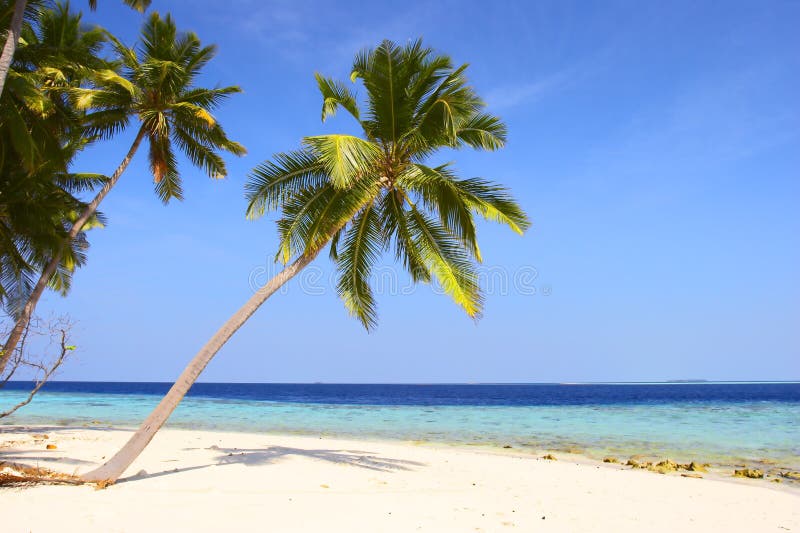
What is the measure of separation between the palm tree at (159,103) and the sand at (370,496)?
6243 millimetres

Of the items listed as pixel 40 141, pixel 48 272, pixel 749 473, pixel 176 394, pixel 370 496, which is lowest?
pixel 749 473

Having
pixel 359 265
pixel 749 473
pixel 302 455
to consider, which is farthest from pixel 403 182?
pixel 749 473

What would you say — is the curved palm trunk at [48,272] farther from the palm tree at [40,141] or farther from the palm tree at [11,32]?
the palm tree at [11,32]

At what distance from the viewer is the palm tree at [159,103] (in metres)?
12.7

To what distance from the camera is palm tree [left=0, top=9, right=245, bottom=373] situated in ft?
41.5


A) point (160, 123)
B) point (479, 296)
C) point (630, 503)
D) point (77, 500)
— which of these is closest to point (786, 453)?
point (630, 503)

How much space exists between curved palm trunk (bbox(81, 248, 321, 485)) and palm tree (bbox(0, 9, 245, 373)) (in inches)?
241

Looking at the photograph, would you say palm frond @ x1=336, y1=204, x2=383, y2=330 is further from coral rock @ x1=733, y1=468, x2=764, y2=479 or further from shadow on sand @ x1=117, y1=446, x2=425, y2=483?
coral rock @ x1=733, y1=468, x2=764, y2=479

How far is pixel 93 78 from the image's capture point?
12.4m

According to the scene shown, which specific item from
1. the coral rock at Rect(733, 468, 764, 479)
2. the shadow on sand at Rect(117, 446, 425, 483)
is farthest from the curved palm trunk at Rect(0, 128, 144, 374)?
the coral rock at Rect(733, 468, 764, 479)

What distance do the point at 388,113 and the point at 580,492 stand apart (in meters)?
7.19

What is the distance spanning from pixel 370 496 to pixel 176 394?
3.21 metres

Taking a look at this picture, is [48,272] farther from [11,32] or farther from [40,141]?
[11,32]

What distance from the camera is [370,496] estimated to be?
759cm
